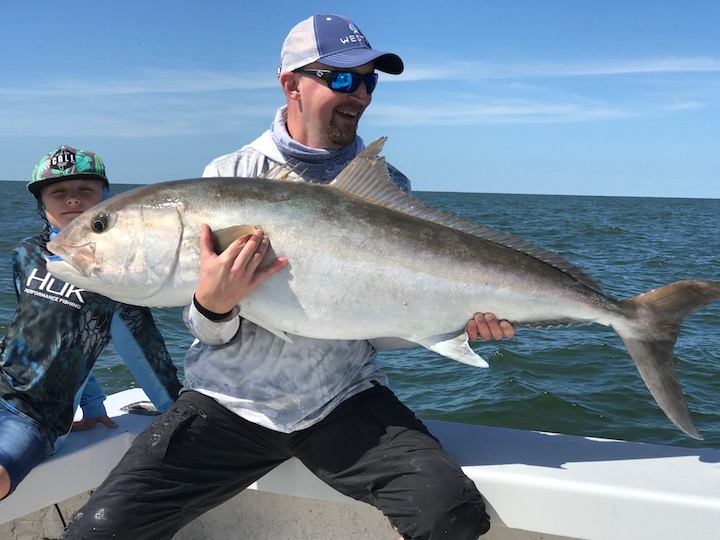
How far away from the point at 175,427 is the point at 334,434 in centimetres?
63

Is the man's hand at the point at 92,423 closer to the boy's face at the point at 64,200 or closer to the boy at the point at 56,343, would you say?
the boy at the point at 56,343

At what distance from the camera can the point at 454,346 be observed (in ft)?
9.23

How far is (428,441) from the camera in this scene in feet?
9.20

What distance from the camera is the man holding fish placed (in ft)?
8.40

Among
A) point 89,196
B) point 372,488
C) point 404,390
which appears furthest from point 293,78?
point 404,390

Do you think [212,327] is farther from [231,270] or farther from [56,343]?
[56,343]

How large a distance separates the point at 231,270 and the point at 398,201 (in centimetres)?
74

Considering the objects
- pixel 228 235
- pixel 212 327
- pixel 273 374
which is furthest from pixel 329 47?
pixel 273 374

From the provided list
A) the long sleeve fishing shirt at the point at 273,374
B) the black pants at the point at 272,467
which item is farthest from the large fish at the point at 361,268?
the black pants at the point at 272,467

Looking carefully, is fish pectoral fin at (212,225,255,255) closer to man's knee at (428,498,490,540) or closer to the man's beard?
the man's beard

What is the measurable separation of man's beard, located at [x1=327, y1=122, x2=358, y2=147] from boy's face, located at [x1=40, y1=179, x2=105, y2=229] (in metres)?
1.16

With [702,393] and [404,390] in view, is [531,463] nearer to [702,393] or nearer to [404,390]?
[404,390]

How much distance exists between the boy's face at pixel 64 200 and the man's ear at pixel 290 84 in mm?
1015

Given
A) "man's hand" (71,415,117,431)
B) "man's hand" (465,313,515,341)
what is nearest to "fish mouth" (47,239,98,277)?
"man's hand" (71,415,117,431)
